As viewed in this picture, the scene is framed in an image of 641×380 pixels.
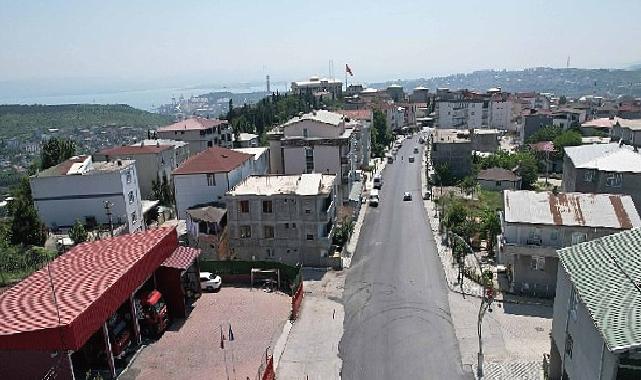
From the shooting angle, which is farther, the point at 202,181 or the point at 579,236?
Answer: the point at 202,181

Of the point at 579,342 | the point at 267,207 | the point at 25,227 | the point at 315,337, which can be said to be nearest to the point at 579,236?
the point at 579,342

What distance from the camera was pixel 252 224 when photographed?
40469mm

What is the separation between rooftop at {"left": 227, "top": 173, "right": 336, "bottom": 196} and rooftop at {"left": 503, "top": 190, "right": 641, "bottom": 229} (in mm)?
14408

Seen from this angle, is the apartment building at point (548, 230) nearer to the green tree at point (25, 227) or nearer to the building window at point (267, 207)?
the building window at point (267, 207)

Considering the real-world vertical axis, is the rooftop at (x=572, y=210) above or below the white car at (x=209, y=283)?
above

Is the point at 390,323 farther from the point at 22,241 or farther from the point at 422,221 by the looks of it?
the point at 22,241

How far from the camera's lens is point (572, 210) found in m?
34.5

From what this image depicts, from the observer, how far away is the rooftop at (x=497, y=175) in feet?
235

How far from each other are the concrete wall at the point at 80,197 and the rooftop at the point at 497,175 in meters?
49.0

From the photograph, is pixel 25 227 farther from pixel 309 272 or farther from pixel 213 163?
pixel 309 272

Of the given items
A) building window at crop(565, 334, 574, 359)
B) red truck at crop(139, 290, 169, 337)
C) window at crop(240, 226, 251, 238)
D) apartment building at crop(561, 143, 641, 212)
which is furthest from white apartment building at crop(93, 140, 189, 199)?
building window at crop(565, 334, 574, 359)

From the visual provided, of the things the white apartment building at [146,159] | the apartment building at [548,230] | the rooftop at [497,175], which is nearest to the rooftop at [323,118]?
the white apartment building at [146,159]

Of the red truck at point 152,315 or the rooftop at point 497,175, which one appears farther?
the rooftop at point 497,175

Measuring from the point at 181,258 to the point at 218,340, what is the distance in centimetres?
617
